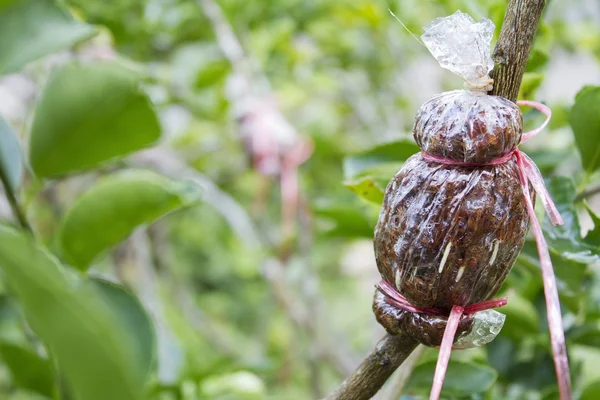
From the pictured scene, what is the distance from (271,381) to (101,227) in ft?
6.61

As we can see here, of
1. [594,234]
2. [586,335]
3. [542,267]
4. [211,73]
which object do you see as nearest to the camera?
[542,267]

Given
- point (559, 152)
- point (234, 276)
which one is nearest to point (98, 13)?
point (559, 152)

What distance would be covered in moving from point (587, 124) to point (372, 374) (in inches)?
11.5

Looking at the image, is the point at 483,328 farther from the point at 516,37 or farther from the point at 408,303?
the point at 516,37

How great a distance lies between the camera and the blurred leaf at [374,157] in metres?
0.55

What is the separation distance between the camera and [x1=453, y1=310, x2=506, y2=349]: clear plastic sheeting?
1.10 ft

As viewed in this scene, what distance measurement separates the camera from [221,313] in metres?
3.09

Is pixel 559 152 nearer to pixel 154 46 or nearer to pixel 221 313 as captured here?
pixel 154 46

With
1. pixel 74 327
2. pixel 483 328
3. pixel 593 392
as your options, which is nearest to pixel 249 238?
pixel 593 392

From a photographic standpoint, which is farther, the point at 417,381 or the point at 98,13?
the point at 98,13

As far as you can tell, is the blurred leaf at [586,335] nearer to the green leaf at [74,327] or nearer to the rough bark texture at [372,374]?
the rough bark texture at [372,374]

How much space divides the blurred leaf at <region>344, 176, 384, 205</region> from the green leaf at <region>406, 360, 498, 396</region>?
13 centimetres

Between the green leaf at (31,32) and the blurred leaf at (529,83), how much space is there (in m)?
0.37

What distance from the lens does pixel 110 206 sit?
0.53 metres
